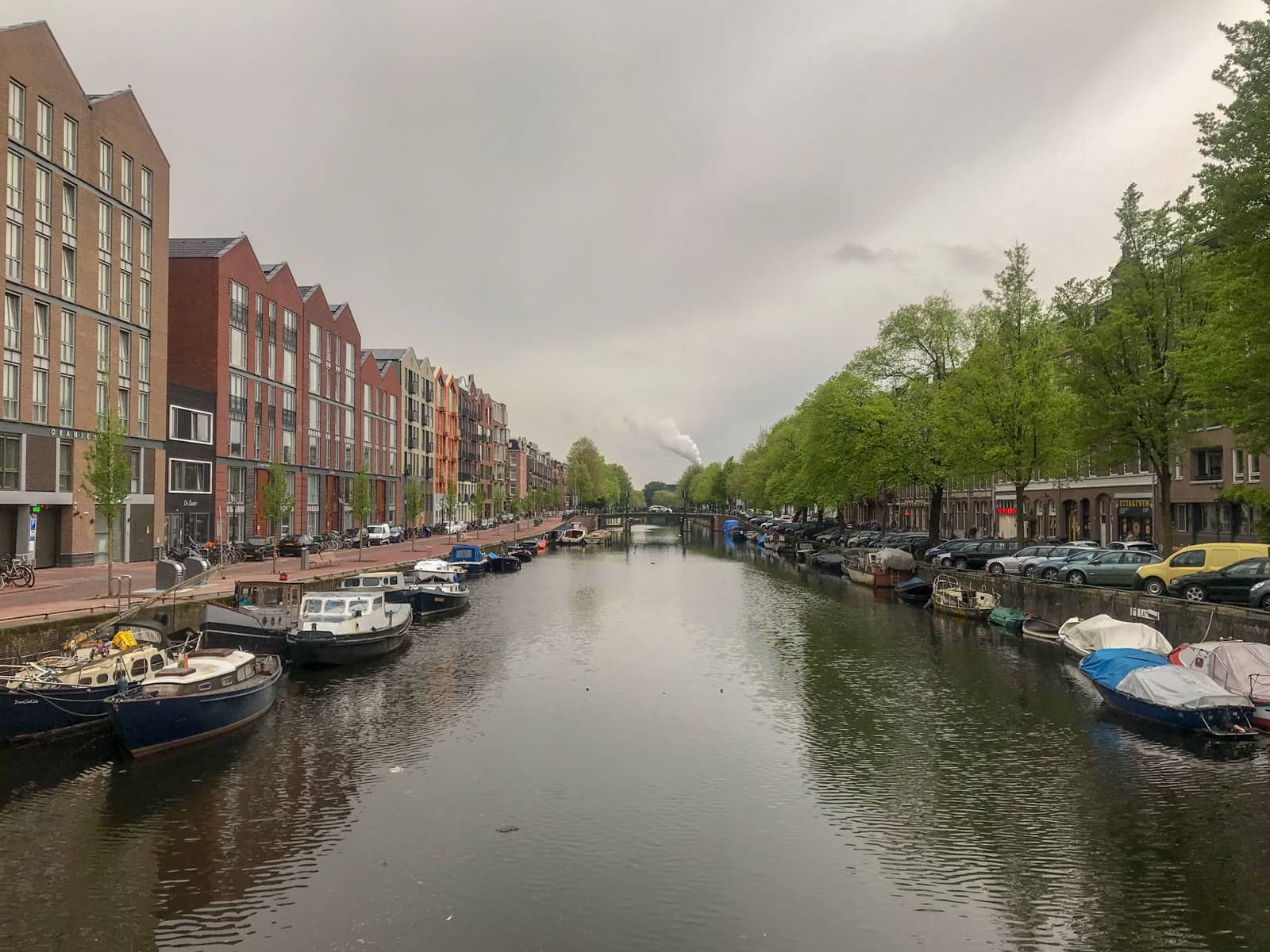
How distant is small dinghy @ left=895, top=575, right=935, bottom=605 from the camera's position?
174 ft

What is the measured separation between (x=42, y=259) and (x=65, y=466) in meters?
11.1

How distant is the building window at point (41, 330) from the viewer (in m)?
44.5

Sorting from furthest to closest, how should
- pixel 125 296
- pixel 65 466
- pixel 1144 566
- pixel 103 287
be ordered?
pixel 125 296
pixel 103 287
pixel 65 466
pixel 1144 566

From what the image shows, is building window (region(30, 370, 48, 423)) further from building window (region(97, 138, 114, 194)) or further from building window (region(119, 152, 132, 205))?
building window (region(119, 152, 132, 205))

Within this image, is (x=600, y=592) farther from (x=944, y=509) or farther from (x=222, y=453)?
(x=944, y=509)

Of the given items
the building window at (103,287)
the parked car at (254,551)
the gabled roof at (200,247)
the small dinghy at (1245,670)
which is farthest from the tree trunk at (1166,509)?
the gabled roof at (200,247)

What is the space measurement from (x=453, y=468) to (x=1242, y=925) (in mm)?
124743

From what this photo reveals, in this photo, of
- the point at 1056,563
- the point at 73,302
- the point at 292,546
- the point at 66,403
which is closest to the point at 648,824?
the point at 1056,563

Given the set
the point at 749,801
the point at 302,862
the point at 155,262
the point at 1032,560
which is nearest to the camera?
the point at 302,862

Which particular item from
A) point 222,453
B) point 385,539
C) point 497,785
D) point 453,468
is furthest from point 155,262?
point 453,468

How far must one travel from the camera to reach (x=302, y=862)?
48.6 feet

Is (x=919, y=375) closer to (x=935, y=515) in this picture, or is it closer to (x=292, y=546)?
(x=935, y=515)

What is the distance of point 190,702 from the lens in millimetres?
20828

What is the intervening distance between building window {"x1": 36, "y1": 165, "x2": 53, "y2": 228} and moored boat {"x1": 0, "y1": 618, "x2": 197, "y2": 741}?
32.6m
